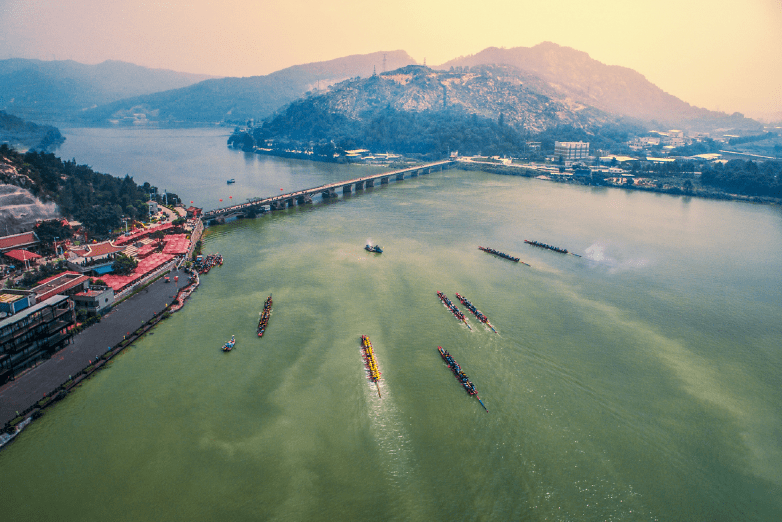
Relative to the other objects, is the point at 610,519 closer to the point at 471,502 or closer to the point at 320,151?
the point at 471,502

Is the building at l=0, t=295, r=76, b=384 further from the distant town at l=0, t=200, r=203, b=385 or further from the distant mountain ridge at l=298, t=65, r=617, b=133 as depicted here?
the distant mountain ridge at l=298, t=65, r=617, b=133

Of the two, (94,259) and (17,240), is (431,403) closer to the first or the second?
(94,259)

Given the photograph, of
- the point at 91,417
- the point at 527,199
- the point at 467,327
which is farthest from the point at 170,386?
the point at 527,199

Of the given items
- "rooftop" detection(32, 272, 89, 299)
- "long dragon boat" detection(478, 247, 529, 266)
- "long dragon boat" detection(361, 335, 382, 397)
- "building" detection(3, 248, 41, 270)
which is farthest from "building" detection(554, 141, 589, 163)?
"building" detection(3, 248, 41, 270)

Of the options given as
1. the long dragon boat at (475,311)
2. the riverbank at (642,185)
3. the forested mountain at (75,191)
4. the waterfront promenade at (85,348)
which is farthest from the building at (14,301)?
the riverbank at (642,185)

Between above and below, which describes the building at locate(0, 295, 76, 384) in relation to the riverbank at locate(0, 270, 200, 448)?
above

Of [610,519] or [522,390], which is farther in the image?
[522,390]
